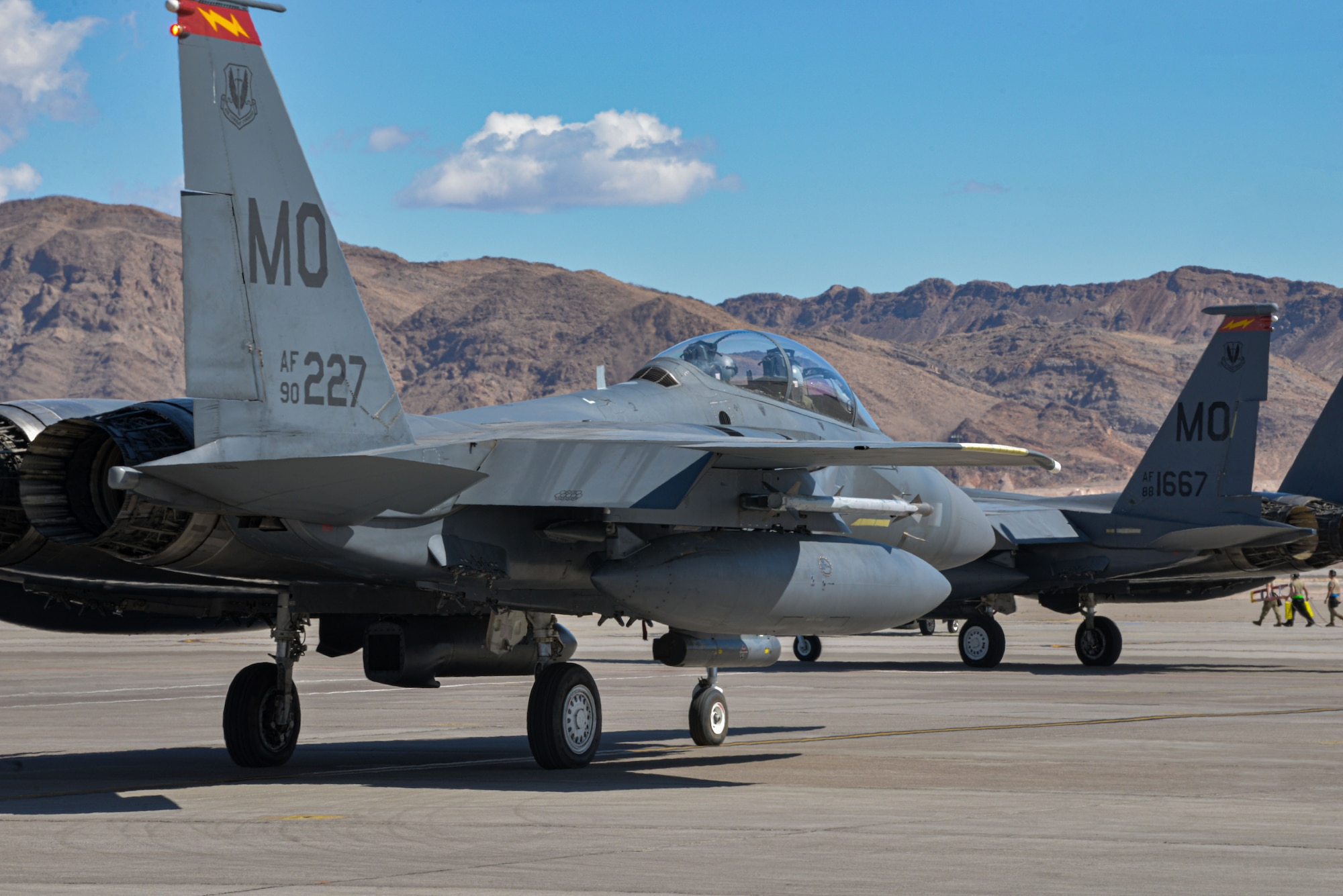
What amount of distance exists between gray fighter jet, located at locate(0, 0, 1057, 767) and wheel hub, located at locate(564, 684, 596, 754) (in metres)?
0.02

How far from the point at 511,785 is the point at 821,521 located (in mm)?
3405

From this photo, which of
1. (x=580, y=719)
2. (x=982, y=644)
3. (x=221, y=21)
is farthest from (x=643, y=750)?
(x=982, y=644)

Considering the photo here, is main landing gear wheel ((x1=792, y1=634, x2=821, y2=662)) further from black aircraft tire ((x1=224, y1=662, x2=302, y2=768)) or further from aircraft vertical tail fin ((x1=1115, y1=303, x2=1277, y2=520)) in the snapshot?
black aircraft tire ((x1=224, y1=662, x2=302, y2=768))

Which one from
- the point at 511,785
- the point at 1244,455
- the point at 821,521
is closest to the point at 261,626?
the point at 511,785

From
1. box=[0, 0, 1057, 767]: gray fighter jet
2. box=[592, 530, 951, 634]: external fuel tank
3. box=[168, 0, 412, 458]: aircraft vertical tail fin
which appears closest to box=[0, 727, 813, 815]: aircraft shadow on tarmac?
box=[0, 0, 1057, 767]: gray fighter jet

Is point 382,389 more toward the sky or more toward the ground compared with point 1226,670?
more toward the sky

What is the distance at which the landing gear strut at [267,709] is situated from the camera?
1274cm

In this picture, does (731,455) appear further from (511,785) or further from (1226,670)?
(1226,670)

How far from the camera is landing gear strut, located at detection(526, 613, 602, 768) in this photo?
1201 centimetres

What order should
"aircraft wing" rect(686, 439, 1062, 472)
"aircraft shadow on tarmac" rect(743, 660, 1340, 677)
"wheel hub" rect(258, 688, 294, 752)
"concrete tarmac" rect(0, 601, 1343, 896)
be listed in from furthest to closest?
1. "aircraft shadow on tarmac" rect(743, 660, 1340, 677)
2. "wheel hub" rect(258, 688, 294, 752)
3. "aircraft wing" rect(686, 439, 1062, 472)
4. "concrete tarmac" rect(0, 601, 1343, 896)

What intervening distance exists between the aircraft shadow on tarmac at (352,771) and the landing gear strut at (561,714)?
14cm

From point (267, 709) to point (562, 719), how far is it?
2.73 meters

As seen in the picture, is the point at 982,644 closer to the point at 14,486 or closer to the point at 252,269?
the point at 14,486

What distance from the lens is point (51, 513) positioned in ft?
33.2
